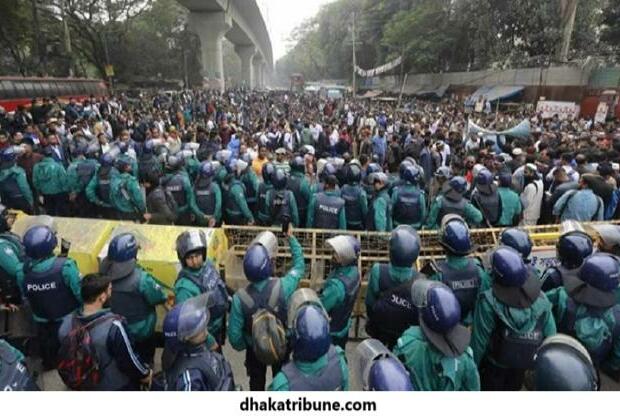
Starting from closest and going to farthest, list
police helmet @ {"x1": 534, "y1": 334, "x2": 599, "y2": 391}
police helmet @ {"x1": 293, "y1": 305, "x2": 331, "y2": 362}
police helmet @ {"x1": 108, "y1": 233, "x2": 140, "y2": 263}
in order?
police helmet @ {"x1": 534, "y1": 334, "x2": 599, "y2": 391}, police helmet @ {"x1": 293, "y1": 305, "x2": 331, "y2": 362}, police helmet @ {"x1": 108, "y1": 233, "x2": 140, "y2": 263}

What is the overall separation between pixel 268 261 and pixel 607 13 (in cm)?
3105

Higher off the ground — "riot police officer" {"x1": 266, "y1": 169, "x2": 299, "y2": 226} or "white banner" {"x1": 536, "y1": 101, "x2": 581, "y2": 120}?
"white banner" {"x1": 536, "y1": 101, "x2": 581, "y2": 120}

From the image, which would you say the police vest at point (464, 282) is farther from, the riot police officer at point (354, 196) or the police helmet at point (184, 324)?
the riot police officer at point (354, 196)

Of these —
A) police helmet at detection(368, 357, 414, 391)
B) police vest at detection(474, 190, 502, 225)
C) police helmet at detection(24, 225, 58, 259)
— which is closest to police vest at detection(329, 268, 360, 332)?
police helmet at detection(368, 357, 414, 391)

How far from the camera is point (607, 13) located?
2569 cm

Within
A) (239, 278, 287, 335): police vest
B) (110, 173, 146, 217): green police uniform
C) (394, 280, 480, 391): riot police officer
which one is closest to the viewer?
(394, 280, 480, 391): riot police officer

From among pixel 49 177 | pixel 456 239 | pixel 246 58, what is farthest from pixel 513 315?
pixel 246 58

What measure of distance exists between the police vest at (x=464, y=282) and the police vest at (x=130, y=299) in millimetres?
2496

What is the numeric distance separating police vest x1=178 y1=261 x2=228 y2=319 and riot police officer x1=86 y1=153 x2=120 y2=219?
161 inches

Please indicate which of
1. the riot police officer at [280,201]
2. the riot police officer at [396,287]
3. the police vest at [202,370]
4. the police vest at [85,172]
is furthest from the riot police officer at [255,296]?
the police vest at [85,172]

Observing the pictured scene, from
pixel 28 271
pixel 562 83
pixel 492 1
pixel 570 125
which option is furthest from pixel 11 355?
pixel 492 1

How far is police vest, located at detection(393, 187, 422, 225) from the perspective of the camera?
5.87m

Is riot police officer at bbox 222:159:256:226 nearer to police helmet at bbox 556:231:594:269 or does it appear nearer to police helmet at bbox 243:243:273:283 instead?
police helmet at bbox 243:243:273:283

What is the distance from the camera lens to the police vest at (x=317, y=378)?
7.89 feet
